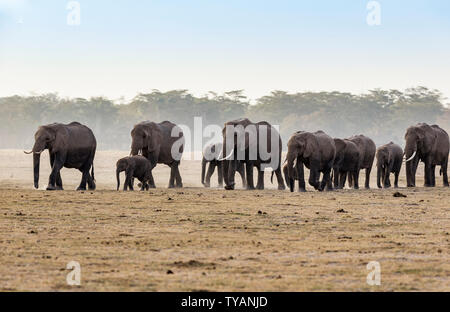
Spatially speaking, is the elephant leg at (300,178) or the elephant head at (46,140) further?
the elephant leg at (300,178)

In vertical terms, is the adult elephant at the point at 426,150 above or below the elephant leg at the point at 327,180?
above

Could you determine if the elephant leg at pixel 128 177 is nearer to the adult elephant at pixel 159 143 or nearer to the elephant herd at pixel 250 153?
the elephant herd at pixel 250 153

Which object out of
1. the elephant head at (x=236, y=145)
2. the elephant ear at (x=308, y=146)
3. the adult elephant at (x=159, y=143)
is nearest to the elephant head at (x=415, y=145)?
the elephant head at (x=236, y=145)

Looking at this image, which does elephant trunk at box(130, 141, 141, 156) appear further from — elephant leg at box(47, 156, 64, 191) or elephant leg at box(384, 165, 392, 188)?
elephant leg at box(384, 165, 392, 188)

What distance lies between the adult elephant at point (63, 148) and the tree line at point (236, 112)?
8090 centimetres

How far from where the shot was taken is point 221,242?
14.3m

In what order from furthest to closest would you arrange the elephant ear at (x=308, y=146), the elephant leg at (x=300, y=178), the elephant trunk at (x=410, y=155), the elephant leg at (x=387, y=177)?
1. the elephant trunk at (x=410, y=155)
2. the elephant leg at (x=387, y=177)
3. the elephant ear at (x=308, y=146)
4. the elephant leg at (x=300, y=178)

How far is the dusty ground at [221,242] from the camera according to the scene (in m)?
10.7

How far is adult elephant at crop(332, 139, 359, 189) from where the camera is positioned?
29969 mm

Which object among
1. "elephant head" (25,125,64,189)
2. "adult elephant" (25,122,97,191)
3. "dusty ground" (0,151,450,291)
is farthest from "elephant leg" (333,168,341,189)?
"elephant head" (25,125,64,189)

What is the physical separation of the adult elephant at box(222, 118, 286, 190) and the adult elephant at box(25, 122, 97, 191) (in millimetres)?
4426
